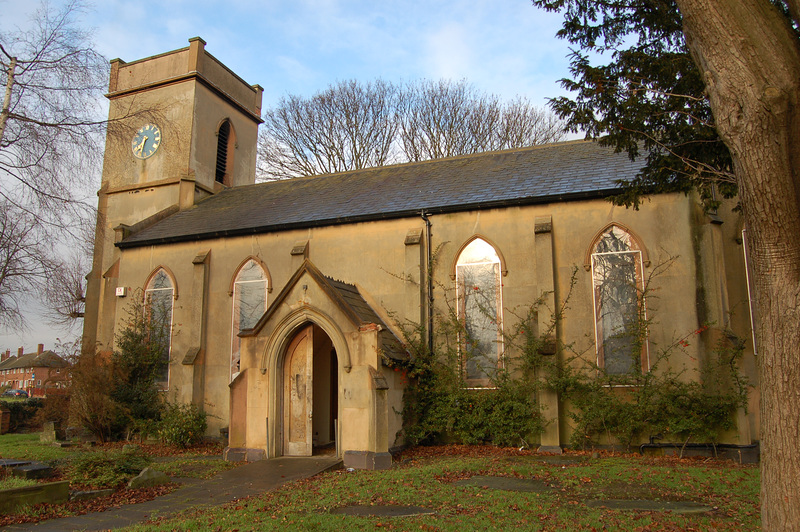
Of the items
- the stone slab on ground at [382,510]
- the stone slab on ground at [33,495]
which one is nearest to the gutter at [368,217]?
the stone slab on ground at [382,510]

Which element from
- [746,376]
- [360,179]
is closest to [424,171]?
[360,179]

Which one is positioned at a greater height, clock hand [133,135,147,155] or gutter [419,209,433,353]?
clock hand [133,135,147,155]

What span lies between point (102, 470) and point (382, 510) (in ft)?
18.6

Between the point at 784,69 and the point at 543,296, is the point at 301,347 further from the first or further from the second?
the point at 784,69

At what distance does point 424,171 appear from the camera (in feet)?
63.4

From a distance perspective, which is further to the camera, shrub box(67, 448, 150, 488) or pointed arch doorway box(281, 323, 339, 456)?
pointed arch doorway box(281, 323, 339, 456)

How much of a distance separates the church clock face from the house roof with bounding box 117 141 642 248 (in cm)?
340

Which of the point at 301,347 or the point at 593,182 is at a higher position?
the point at 593,182

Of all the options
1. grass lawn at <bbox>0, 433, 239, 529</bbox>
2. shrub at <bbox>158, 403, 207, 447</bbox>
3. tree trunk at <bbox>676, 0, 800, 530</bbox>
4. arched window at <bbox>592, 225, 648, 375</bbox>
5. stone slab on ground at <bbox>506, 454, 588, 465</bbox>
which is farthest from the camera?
shrub at <bbox>158, 403, 207, 447</bbox>

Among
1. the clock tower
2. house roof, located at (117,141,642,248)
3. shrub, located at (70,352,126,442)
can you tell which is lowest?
shrub, located at (70,352,126,442)

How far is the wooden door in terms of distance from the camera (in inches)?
532

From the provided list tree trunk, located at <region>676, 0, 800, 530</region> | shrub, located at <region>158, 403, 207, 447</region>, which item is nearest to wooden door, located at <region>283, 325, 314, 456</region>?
shrub, located at <region>158, 403, 207, 447</region>

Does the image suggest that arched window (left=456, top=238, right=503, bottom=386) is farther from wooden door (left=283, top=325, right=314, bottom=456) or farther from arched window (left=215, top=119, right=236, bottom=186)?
arched window (left=215, top=119, right=236, bottom=186)

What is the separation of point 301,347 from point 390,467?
11.7 ft
